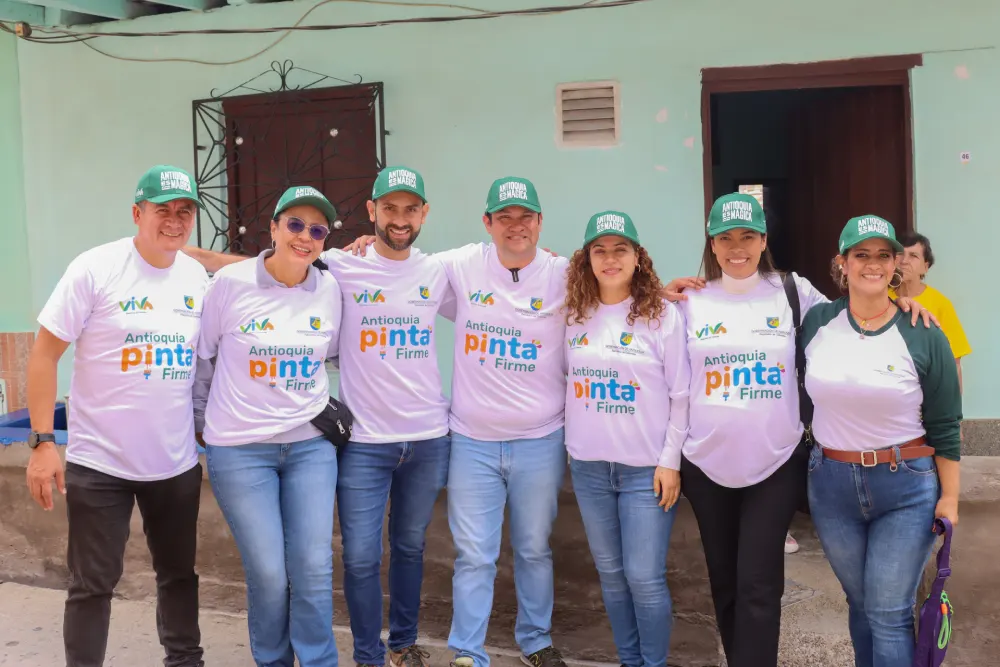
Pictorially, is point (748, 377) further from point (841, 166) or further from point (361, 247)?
point (841, 166)

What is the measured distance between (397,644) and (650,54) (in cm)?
354

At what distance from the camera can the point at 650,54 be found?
4.92 meters

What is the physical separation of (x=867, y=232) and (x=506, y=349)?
4.36 feet

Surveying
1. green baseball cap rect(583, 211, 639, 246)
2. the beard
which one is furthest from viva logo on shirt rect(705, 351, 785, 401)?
the beard

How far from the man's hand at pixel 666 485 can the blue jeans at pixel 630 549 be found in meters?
0.03

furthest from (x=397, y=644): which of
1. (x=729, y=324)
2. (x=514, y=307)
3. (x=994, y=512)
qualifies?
(x=994, y=512)

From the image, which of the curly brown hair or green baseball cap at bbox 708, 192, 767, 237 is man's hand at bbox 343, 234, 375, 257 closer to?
the curly brown hair

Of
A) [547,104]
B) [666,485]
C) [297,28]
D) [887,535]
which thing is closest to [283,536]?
[666,485]

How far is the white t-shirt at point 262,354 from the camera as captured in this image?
300cm

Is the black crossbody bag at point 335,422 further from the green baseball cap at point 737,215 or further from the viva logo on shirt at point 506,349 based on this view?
the green baseball cap at point 737,215

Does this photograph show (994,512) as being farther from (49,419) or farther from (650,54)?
(49,419)

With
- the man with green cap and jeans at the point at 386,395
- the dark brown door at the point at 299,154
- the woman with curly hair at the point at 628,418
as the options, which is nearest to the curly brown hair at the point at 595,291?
the woman with curly hair at the point at 628,418

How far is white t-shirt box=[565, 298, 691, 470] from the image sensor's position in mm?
3000

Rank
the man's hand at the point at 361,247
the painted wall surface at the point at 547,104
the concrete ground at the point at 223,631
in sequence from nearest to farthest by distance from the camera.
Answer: the man's hand at the point at 361,247
the concrete ground at the point at 223,631
the painted wall surface at the point at 547,104
